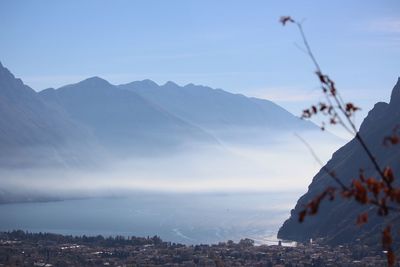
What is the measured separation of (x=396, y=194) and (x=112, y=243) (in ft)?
145

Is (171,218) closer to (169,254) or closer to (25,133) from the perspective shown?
(169,254)

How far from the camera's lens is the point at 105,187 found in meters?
162

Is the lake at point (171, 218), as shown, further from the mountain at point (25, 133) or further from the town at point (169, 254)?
the mountain at point (25, 133)

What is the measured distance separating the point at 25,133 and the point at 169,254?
147 metres

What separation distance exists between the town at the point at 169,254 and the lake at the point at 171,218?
12.2 m

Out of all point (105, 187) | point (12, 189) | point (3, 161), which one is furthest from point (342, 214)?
point (3, 161)

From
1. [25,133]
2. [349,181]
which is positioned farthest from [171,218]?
[25,133]

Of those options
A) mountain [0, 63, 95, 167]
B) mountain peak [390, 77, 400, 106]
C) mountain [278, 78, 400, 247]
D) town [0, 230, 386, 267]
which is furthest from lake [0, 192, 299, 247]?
mountain [0, 63, 95, 167]

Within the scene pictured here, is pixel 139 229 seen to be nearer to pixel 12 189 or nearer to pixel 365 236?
pixel 365 236

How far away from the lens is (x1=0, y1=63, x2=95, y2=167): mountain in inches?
6949

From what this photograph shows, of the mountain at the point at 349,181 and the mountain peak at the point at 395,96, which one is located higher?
the mountain peak at the point at 395,96

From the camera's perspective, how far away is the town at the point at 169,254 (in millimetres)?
36562

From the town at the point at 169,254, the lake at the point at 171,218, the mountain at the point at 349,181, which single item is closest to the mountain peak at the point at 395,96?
the mountain at the point at 349,181

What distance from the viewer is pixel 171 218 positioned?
301ft
